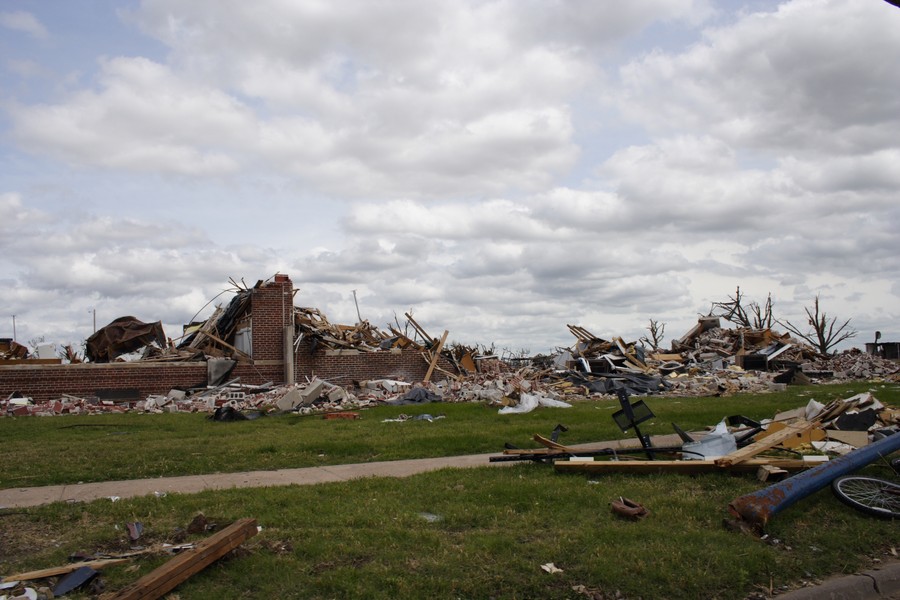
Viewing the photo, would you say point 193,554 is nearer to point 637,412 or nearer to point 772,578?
point 772,578

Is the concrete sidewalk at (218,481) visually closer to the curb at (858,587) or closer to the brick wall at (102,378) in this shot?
the curb at (858,587)

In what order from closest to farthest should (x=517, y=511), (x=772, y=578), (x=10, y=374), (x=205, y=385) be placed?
(x=772, y=578), (x=517, y=511), (x=10, y=374), (x=205, y=385)

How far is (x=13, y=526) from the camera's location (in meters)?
6.40

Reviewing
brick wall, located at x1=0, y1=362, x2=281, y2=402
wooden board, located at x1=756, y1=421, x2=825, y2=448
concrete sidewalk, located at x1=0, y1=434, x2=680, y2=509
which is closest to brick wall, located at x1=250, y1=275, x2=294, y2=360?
brick wall, located at x1=0, y1=362, x2=281, y2=402

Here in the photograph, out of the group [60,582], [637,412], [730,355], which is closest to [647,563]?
[637,412]

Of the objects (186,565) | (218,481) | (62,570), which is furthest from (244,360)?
(186,565)

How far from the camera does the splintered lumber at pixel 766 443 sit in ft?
26.2

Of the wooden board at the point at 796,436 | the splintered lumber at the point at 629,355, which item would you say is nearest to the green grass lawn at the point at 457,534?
the wooden board at the point at 796,436

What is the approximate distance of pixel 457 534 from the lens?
238 inches

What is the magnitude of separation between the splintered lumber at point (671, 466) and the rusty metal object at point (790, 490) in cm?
57

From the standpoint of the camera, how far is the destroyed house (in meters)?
21.7

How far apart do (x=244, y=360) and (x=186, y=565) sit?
20.0 metres

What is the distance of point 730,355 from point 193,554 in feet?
98.2

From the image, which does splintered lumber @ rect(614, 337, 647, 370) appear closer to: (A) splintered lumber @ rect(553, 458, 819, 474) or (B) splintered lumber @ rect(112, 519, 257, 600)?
(A) splintered lumber @ rect(553, 458, 819, 474)
